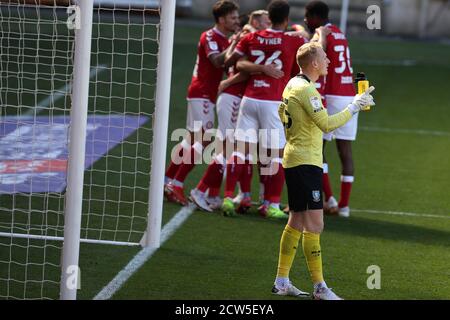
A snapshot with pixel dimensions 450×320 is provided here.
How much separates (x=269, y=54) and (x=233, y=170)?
1.28 metres

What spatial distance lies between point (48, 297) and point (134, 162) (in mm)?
5141

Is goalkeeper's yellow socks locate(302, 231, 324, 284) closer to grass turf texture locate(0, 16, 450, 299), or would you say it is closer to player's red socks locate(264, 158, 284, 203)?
grass turf texture locate(0, 16, 450, 299)

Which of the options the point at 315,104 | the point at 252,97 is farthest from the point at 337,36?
the point at 315,104

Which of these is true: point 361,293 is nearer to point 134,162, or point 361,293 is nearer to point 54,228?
point 54,228

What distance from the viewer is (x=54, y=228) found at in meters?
9.92

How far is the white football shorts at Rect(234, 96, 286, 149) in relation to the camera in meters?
10.8

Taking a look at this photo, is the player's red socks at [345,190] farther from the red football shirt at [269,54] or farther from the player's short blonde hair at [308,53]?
the player's short blonde hair at [308,53]

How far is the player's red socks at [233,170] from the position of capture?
11.0 m

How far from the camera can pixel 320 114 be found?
25.8 ft

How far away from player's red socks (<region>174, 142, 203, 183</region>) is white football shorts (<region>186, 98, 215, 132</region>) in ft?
0.65

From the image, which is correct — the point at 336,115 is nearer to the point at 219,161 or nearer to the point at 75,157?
the point at 75,157

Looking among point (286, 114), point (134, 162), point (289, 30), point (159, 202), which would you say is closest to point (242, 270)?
point (159, 202)

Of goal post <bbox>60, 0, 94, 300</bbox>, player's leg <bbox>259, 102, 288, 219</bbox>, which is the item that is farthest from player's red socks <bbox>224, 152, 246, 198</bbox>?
goal post <bbox>60, 0, 94, 300</bbox>

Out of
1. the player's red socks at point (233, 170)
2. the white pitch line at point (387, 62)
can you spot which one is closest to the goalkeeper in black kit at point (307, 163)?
the player's red socks at point (233, 170)
